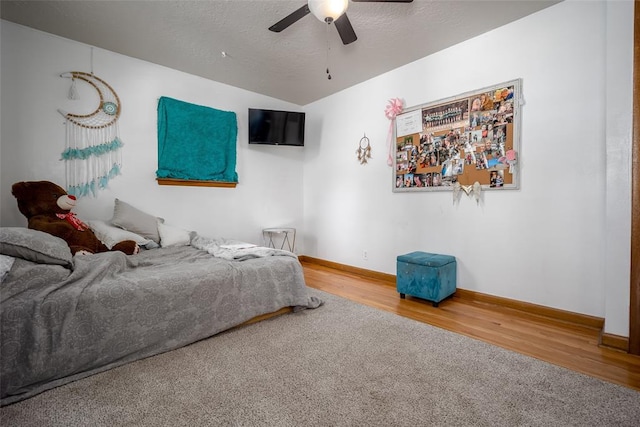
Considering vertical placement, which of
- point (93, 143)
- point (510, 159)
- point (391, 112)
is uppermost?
point (391, 112)

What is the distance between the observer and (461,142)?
280cm

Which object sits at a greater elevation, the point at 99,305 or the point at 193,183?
the point at 193,183

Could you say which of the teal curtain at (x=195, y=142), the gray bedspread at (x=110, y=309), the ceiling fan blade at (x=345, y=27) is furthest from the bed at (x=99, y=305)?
the ceiling fan blade at (x=345, y=27)

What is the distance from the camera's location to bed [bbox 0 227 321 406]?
135 cm

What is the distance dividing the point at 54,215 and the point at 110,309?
143 cm

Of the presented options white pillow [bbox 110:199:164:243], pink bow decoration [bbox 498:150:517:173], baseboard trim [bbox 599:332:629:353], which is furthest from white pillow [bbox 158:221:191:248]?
baseboard trim [bbox 599:332:629:353]

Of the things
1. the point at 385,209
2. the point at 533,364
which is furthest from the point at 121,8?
the point at 533,364

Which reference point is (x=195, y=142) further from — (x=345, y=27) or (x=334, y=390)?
(x=334, y=390)

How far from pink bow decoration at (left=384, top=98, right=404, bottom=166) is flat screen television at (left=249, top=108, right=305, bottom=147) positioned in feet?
4.56

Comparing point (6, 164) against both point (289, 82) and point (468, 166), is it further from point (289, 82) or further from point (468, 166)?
point (468, 166)

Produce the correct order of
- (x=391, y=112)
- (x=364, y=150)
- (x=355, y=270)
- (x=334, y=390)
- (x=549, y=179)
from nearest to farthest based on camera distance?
(x=334, y=390) < (x=549, y=179) < (x=391, y=112) < (x=364, y=150) < (x=355, y=270)

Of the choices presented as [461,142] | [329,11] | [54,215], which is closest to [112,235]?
[54,215]

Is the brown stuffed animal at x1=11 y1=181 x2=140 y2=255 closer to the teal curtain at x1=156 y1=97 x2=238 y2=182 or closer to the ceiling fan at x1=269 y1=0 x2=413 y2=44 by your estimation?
the teal curtain at x1=156 y1=97 x2=238 y2=182

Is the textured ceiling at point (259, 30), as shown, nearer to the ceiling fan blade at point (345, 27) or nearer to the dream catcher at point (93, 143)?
the ceiling fan blade at point (345, 27)
